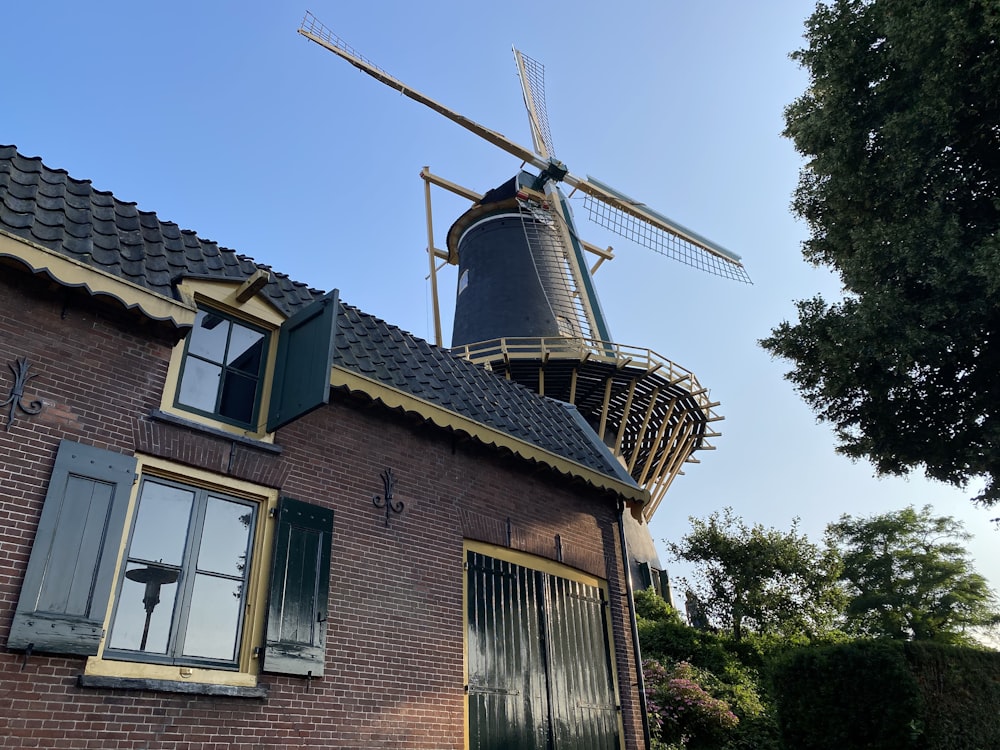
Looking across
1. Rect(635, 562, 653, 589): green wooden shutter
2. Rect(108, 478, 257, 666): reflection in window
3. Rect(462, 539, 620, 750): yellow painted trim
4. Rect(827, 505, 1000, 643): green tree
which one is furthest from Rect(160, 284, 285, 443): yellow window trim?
Rect(827, 505, 1000, 643): green tree

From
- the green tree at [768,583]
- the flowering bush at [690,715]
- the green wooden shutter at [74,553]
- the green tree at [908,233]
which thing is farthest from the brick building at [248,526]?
the green tree at [768,583]

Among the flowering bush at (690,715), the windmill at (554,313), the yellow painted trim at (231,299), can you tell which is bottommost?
the flowering bush at (690,715)

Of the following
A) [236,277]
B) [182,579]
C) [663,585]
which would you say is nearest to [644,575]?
[663,585]

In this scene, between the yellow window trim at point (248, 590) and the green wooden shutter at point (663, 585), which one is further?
the green wooden shutter at point (663, 585)

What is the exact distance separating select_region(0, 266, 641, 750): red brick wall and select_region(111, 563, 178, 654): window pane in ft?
1.13

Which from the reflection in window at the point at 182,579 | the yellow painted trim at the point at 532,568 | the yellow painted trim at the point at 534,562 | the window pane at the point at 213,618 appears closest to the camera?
the reflection in window at the point at 182,579

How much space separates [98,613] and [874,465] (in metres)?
8.89

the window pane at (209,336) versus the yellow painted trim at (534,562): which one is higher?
the window pane at (209,336)

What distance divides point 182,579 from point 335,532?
1345 mm

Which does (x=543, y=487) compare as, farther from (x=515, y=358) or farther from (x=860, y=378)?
(x=515, y=358)

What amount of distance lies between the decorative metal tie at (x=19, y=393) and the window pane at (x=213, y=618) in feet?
5.39

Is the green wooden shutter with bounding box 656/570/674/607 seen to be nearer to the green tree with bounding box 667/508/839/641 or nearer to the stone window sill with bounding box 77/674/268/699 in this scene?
the green tree with bounding box 667/508/839/641

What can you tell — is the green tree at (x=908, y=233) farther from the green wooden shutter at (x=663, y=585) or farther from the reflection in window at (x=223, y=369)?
the green wooden shutter at (x=663, y=585)

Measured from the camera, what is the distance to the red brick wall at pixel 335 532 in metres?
4.54
